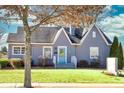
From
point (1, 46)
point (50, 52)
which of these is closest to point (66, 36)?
point (50, 52)

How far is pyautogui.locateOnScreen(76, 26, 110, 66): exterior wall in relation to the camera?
19.9m

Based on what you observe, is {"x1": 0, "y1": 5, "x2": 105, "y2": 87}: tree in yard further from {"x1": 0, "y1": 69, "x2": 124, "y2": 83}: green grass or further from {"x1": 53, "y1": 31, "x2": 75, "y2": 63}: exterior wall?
{"x1": 53, "y1": 31, "x2": 75, "y2": 63}: exterior wall

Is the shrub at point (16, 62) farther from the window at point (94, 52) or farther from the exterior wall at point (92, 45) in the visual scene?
the window at point (94, 52)

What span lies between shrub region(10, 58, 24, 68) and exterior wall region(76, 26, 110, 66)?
1.74m

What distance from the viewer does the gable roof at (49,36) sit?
1965 cm

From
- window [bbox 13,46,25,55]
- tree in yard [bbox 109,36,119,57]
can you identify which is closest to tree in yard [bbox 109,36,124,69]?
tree in yard [bbox 109,36,119,57]

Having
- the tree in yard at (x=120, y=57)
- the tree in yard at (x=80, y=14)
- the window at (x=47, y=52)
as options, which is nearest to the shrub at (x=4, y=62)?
the window at (x=47, y=52)

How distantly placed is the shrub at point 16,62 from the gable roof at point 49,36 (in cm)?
57

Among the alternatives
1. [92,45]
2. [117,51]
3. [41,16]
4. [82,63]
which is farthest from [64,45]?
[41,16]

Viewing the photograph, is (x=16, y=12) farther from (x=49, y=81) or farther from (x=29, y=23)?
(x=49, y=81)

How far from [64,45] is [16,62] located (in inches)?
83.4

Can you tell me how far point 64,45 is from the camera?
69.5 feet

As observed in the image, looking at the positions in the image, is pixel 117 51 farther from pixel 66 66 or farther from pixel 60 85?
pixel 60 85

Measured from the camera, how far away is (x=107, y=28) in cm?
1967
